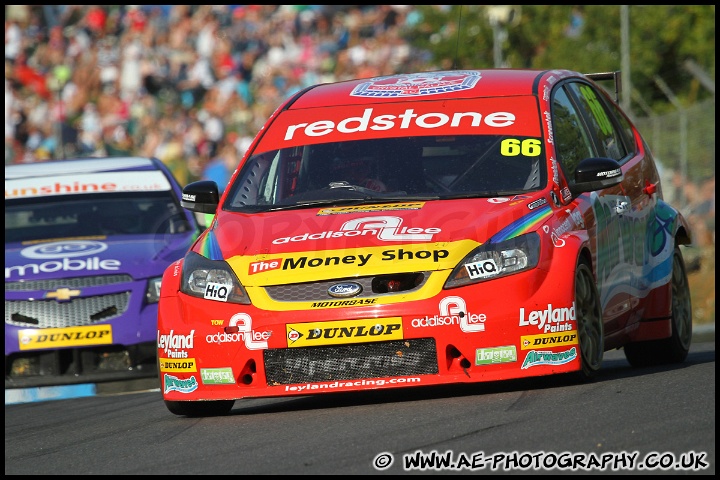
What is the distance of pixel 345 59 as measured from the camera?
2719 centimetres

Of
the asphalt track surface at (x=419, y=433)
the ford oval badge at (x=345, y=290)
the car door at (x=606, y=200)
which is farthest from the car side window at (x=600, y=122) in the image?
the ford oval badge at (x=345, y=290)

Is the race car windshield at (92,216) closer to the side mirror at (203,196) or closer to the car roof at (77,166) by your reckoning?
the car roof at (77,166)

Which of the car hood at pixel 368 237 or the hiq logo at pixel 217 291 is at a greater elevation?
the car hood at pixel 368 237

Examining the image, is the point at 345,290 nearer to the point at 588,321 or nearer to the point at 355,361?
the point at 355,361

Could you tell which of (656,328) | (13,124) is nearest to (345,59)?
(13,124)

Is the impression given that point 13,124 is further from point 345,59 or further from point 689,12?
point 689,12

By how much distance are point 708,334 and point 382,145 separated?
242 inches

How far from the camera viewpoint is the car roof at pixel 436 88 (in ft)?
27.0

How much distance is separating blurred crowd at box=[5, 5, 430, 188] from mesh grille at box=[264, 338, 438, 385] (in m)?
18.4

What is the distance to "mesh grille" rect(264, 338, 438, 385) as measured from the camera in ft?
21.9

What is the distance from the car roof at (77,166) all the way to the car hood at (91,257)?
3.79ft

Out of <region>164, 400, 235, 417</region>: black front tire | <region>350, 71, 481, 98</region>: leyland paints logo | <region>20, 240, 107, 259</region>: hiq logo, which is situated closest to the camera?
<region>164, 400, 235, 417</region>: black front tire

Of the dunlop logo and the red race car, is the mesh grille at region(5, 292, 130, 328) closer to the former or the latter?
the red race car

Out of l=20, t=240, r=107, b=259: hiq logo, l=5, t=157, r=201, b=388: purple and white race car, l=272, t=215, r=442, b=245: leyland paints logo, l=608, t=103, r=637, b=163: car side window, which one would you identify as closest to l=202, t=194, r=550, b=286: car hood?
l=272, t=215, r=442, b=245: leyland paints logo
